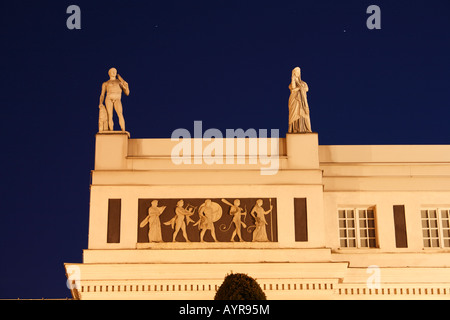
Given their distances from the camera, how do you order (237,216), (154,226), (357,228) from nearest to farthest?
(154,226), (237,216), (357,228)

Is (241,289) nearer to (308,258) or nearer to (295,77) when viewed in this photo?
(308,258)

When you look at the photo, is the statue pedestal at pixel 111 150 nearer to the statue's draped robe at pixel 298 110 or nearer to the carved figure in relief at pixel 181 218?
the carved figure in relief at pixel 181 218

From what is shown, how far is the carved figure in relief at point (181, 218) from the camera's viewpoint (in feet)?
105

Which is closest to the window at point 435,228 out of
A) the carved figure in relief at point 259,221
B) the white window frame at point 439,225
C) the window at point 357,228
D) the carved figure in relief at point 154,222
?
the white window frame at point 439,225

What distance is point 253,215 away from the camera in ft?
105

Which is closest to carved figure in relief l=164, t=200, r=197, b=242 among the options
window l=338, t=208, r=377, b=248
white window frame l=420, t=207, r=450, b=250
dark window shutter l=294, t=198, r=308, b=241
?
dark window shutter l=294, t=198, r=308, b=241

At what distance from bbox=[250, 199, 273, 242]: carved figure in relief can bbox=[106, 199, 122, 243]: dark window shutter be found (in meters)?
5.26

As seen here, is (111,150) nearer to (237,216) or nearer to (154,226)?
(154,226)

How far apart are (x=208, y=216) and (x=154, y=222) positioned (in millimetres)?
2130

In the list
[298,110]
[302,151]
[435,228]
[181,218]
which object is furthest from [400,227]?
[181,218]

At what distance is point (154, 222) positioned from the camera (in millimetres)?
32000

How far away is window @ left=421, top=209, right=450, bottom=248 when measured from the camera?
33719mm
